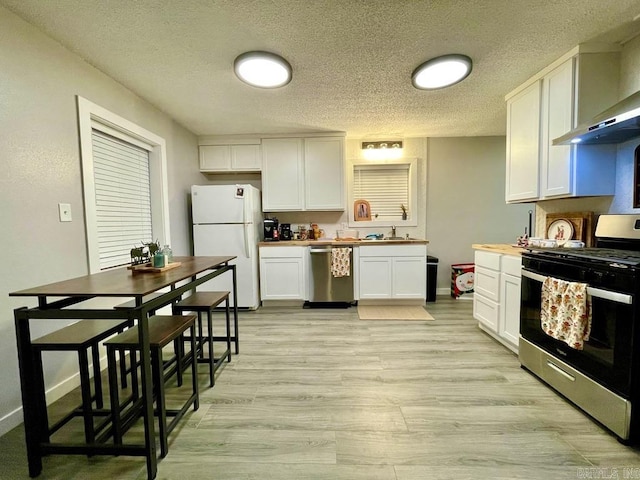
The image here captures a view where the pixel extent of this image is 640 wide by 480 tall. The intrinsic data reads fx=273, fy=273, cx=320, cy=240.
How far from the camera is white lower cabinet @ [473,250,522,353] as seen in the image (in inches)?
89.1

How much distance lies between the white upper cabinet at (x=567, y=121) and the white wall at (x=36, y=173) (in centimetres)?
364

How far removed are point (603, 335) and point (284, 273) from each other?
3.02 m

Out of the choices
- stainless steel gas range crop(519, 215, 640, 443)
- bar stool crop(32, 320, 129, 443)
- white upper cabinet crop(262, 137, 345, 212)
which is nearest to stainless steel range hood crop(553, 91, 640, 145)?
stainless steel gas range crop(519, 215, 640, 443)

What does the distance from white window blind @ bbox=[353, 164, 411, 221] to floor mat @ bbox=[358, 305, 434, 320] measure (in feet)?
4.47

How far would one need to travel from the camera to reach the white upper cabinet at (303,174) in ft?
12.6

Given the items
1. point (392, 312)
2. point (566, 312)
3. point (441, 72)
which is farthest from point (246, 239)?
point (566, 312)

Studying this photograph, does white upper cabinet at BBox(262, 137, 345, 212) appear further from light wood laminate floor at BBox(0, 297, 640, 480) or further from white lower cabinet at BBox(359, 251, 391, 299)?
light wood laminate floor at BBox(0, 297, 640, 480)

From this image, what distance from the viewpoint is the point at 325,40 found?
1.87m

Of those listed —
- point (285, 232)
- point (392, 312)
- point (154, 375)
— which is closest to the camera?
point (154, 375)

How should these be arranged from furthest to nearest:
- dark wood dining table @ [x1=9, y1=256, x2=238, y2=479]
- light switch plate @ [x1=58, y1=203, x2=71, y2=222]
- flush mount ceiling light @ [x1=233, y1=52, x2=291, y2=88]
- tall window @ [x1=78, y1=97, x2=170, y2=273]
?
tall window @ [x1=78, y1=97, x2=170, y2=273]
flush mount ceiling light @ [x1=233, y1=52, x2=291, y2=88]
light switch plate @ [x1=58, y1=203, x2=71, y2=222]
dark wood dining table @ [x1=9, y1=256, x2=238, y2=479]

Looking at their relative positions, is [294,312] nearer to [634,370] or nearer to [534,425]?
[534,425]

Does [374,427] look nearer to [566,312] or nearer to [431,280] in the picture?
[566,312]

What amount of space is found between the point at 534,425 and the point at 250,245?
306 centimetres

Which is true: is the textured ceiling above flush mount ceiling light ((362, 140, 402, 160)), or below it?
above
